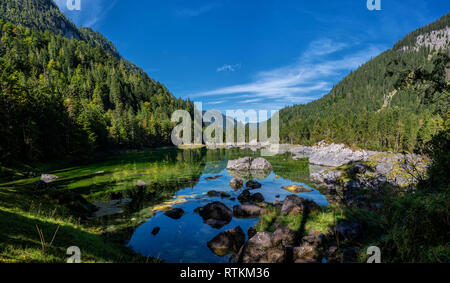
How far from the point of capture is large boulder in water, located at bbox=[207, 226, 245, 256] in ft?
40.6

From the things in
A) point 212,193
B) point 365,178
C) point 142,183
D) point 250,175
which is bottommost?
point 250,175

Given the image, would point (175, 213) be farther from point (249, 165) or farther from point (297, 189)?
point (249, 165)

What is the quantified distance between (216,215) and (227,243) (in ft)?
16.3

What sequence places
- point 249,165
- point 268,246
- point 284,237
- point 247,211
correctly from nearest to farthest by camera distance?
point 268,246 → point 284,237 → point 247,211 → point 249,165

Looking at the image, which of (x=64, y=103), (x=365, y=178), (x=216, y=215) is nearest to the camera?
(x=216, y=215)

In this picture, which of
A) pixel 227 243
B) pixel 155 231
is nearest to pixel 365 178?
pixel 227 243

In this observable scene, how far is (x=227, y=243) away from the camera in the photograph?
500 inches

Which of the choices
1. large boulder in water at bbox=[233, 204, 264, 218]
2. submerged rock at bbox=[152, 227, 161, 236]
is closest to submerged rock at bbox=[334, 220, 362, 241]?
large boulder in water at bbox=[233, 204, 264, 218]

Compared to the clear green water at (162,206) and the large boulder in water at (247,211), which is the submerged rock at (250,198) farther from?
the large boulder in water at (247,211)

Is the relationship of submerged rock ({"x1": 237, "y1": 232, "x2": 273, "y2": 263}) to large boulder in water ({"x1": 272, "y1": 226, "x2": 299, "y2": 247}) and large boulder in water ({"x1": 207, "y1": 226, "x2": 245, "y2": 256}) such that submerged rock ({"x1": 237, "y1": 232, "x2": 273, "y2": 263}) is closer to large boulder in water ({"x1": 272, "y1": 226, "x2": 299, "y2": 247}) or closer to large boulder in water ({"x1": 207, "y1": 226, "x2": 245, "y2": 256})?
large boulder in water ({"x1": 272, "y1": 226, "x2": 299, "y2": 247})

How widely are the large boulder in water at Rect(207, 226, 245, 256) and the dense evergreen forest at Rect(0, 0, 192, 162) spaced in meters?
43.3
